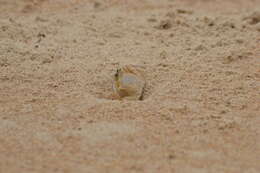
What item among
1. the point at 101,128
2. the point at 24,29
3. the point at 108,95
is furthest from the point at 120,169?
the point at 24,29

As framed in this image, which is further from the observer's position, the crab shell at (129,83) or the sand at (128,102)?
the crab shell at (129,83)

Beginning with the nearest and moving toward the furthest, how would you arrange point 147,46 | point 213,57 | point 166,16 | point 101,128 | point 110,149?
point 110,149 → point 101,128 → point 213,57 → point 147,46 → point 166,16

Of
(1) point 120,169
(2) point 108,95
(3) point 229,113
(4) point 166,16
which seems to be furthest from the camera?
(4) point 166,16

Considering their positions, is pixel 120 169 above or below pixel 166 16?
below

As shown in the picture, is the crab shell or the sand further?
the crab shell

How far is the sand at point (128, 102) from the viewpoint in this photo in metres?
1.65

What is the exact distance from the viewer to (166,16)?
3359 millimetres

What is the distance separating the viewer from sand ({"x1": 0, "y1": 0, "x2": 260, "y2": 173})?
1649 mm

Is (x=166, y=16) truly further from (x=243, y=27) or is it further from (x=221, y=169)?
(x=221, y=169)

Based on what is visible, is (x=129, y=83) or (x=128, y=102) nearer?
(x=128, y=102)

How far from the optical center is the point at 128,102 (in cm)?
204

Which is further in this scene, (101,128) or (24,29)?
(24,29)

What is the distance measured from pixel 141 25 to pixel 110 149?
5.54 ft

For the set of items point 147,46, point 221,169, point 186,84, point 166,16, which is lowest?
point 221,169
